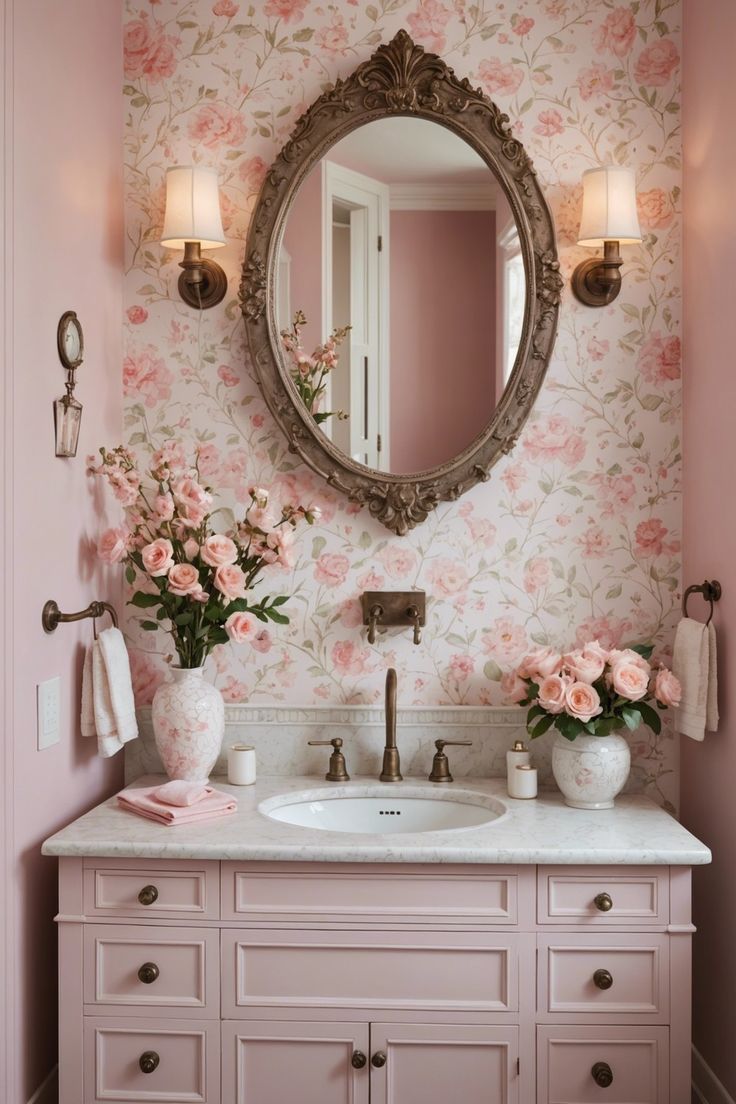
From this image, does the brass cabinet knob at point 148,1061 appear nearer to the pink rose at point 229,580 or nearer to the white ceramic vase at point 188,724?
the white ceramic vase at point 188,724

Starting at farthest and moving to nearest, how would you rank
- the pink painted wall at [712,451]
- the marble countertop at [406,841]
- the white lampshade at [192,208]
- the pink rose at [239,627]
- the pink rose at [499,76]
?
the pink rose at [499,76]
the white lampshade at [192,208]
the pink rose at [239,627]
the pink painted wall at [712,451]
the marble countertop at [406,841]

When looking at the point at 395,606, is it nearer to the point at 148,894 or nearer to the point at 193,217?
the point at 148,894

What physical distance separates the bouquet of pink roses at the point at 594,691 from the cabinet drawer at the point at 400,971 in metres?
0.49

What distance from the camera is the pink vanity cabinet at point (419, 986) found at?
2.01m

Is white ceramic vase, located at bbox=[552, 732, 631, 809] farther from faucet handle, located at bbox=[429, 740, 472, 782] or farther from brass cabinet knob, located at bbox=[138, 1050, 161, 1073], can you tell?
brass cabinet knob, located at bbox=[138, 1050, 161, 1073]

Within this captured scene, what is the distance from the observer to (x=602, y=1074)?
2002 mm

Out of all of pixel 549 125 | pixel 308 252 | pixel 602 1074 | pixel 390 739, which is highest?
pixel 549 125

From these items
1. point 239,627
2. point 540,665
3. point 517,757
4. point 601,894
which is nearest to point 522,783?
point 517,757

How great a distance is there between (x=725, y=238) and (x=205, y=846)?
5.39 feet

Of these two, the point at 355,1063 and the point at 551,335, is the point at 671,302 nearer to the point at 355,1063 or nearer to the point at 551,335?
the point at 551,335

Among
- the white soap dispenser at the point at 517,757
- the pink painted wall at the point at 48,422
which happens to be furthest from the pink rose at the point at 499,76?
the white soap dispenser at the point at 517,757

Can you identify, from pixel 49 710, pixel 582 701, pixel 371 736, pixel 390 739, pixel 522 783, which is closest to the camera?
pixel 49 710

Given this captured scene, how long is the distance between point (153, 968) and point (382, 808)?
0.63 meters

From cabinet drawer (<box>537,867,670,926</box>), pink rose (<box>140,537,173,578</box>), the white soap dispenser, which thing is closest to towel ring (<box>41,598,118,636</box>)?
pink rose (<box>140,537,173,578</box>)
